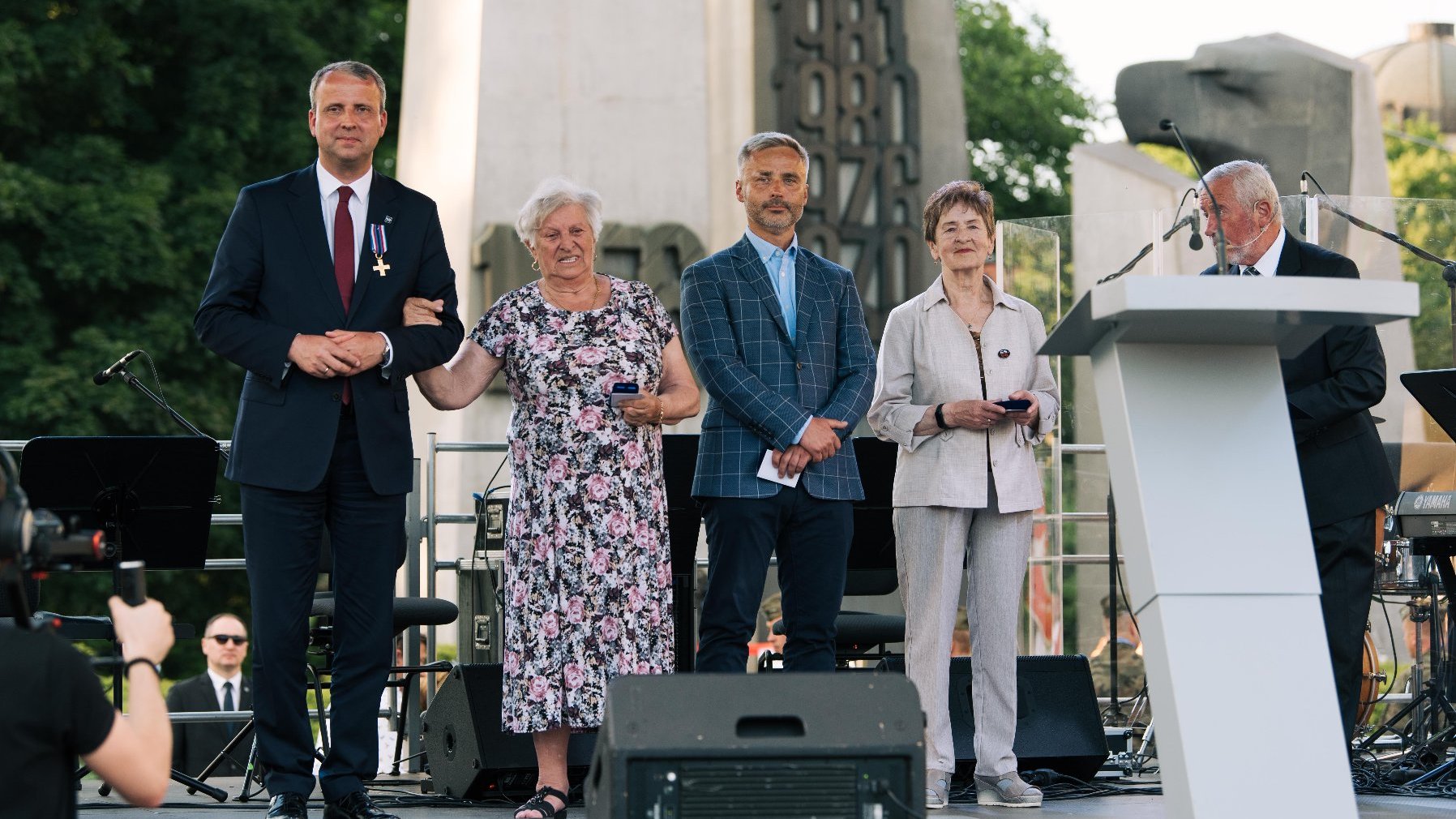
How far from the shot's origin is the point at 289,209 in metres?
4.61

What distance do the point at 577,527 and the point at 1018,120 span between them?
24.1 m

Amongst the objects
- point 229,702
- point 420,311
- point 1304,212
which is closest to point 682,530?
point 420,311

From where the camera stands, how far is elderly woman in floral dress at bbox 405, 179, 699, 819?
15.4ft

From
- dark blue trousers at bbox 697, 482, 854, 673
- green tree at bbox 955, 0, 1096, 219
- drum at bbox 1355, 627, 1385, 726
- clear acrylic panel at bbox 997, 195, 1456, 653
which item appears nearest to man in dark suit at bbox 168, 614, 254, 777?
clear acrylic panel at bbox 997, 195, 1456, 653

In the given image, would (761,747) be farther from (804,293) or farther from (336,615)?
(804,293)

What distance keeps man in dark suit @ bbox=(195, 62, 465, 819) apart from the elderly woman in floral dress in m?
0.21

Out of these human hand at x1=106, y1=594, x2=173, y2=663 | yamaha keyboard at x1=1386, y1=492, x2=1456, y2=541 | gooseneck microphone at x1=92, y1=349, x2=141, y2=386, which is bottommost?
human hand at x1=106, y1=594, x2=173, y2=663

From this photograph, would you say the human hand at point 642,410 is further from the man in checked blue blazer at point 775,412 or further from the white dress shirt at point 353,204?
the white dress shirt at point 353,204

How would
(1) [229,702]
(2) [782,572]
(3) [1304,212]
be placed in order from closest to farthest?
(2) [782,572], (3) [1304,212], (1) [229,702]

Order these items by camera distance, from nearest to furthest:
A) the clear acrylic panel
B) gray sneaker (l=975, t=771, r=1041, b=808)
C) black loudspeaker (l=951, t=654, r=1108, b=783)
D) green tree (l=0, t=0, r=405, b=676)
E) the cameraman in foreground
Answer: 1. the cameraman in foreground
2. gray sneaker (l=975, t=771, r=1041, b=808)
3. black loudspeaker (l=951, t=654, r=1108, b=783)
4. the clear acrylic panel
5. green tree (l=0, t=0, r=405, b=676)

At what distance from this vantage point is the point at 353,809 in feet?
14.6

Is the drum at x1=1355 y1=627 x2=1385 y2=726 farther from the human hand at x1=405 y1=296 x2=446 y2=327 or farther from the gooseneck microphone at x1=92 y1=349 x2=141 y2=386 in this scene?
the gooseneck microphone at x1=92 y1=349 x2=141 y2=386

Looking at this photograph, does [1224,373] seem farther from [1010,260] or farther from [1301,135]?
[1301,135]

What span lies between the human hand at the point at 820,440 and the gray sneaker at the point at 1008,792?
43.6 inches
